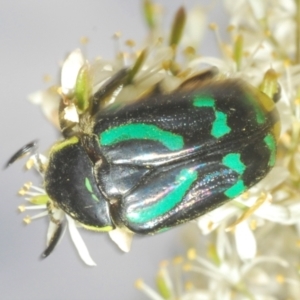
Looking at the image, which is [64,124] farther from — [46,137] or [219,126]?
[46,137]

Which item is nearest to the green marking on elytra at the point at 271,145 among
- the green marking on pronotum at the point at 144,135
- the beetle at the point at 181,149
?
the beetle at the point at 181,149

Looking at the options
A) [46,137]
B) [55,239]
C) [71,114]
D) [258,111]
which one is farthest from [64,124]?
[46,137]

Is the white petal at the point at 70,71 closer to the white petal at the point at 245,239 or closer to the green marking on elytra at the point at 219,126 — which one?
the green marking on elytra at the point at 219,126

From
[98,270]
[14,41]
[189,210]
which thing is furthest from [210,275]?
[14,41]

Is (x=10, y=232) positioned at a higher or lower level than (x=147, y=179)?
lower

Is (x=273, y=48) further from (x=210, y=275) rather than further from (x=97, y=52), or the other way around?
(x=97, y=52)

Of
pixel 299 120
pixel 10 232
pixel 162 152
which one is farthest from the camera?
pixel 10 232

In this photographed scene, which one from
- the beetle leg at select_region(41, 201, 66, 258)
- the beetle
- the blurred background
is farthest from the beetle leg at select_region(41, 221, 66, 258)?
the blurred background
